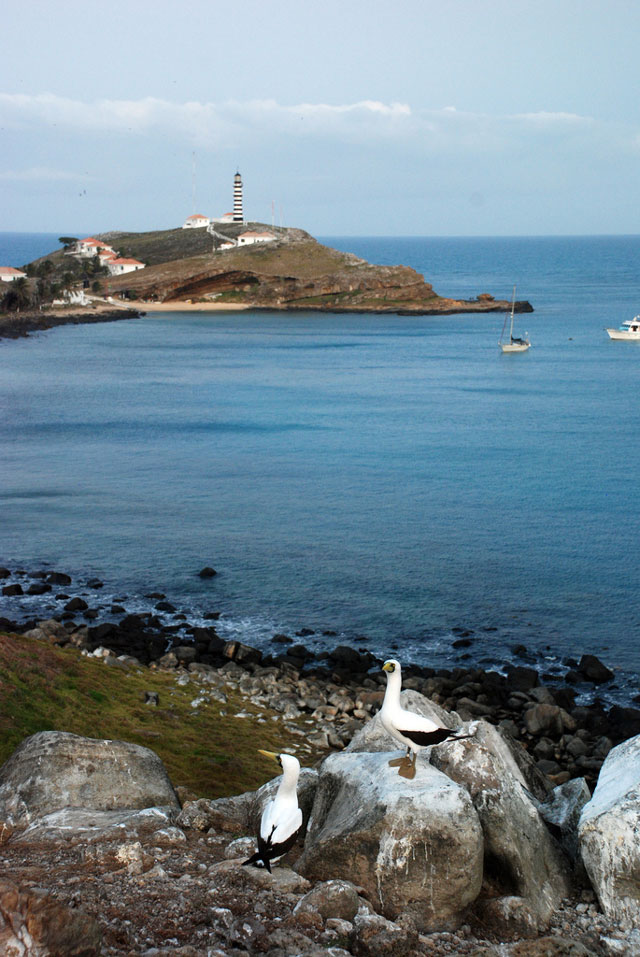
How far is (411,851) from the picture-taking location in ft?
30.3

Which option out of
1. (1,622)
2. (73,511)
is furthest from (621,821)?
(73,511)

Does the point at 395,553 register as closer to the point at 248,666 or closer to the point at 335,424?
the point at 248,666

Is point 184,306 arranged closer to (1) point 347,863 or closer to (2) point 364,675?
(2) point 364,675

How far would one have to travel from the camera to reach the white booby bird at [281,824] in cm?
953

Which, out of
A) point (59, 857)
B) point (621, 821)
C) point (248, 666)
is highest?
point (621, 821)

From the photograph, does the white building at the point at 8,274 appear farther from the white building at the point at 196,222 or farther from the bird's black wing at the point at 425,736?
the bird's black wing at the point at 425,736

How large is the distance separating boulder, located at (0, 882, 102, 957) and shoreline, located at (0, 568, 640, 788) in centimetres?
1186

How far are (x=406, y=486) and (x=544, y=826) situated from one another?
32.0 meters

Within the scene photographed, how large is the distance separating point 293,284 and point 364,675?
116652 millimetres

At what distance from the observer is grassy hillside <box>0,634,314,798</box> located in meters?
17.0

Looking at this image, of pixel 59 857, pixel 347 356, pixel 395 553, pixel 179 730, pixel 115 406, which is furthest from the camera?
pixel 347 356

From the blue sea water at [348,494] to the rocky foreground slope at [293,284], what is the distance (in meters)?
47.5

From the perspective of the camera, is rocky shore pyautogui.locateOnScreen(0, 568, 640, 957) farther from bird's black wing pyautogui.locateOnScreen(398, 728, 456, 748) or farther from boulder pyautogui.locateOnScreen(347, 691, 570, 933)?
bird's black wing pyautogui.locateOnScreen(398, 728, 456, 748)

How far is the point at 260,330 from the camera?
372 feet
